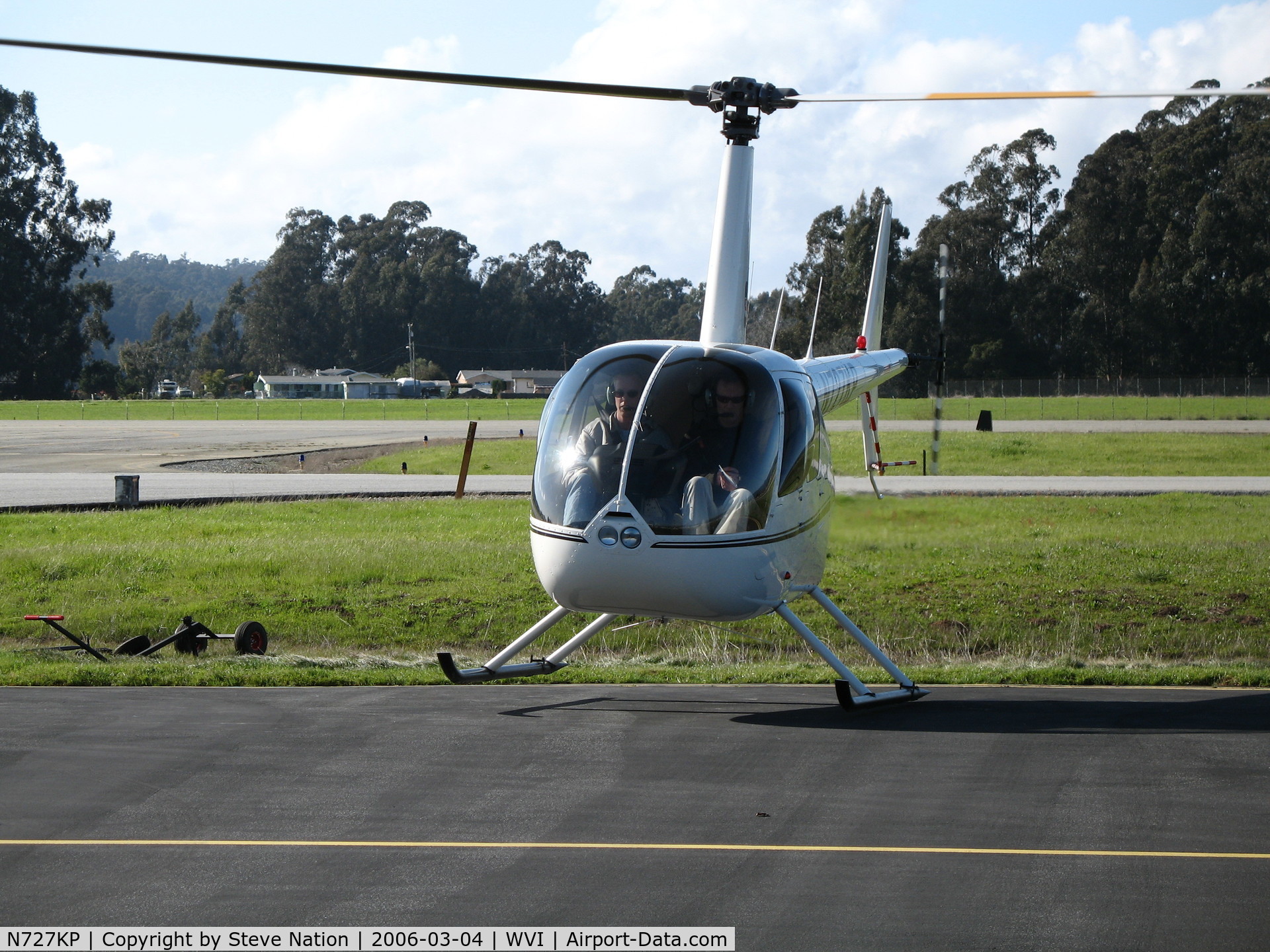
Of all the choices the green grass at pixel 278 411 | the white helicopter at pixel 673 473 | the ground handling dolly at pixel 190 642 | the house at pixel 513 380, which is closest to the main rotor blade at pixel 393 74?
the white helicopter at pixel 673 473

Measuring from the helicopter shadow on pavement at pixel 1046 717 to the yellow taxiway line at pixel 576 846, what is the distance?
3.10 metres

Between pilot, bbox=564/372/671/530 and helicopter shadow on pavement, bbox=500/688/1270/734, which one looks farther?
helicopter shadow on pavement, bbox=500/688/1270/734

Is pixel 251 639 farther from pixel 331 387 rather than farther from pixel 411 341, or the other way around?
pixel 331 387

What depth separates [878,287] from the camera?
1872 centimetres

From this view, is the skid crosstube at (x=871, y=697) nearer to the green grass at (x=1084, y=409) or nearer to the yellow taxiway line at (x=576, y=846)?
the yellow taxiway line at (x=576, y=846)

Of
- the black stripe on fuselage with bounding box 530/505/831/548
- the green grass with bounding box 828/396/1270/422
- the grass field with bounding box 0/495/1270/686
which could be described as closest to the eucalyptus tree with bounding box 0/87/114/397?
the green grass with bounding box 828/396/1270/422

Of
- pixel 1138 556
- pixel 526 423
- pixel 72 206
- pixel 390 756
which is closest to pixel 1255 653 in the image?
pixel 1138 556

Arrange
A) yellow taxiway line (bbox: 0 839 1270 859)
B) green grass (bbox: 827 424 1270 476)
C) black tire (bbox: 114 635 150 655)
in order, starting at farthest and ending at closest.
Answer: green grass (bbox: 827 424 1270 476)
black tire (bbox: 114 635 150 655)
yellow taxiway line (bbox: 0 839 1270 859)

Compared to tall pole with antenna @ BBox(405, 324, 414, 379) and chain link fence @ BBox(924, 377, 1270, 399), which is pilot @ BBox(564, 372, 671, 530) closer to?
chain link fence @ BBox(924, 377, 1270, 399)

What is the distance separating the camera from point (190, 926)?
21.1ft

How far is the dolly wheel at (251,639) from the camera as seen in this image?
15773 mm

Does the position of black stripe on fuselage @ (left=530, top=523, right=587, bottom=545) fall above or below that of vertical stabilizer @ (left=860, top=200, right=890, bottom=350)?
below

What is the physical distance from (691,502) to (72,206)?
108811mm

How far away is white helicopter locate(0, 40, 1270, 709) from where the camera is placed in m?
9.09
